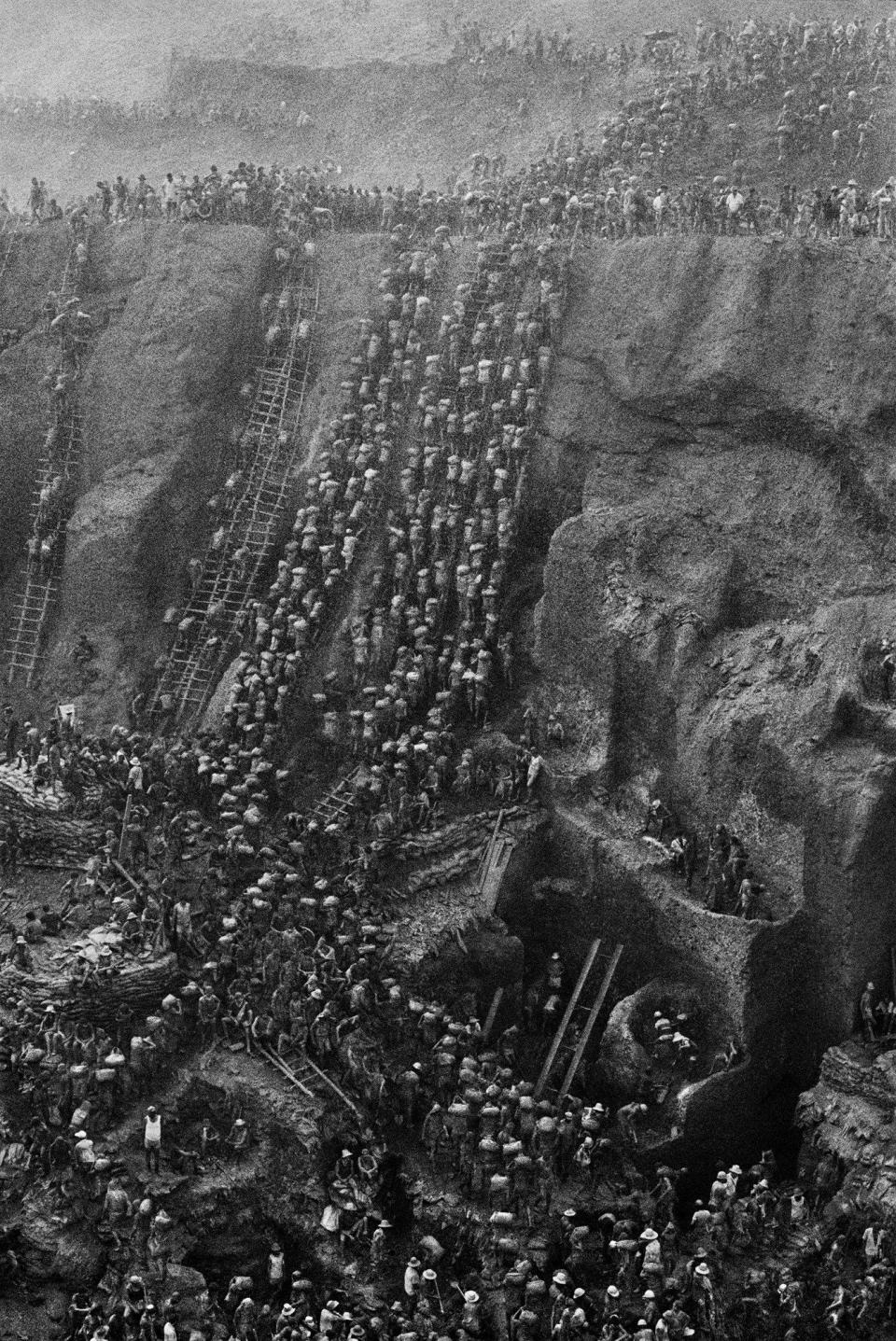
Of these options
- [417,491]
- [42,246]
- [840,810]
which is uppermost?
[42,246]

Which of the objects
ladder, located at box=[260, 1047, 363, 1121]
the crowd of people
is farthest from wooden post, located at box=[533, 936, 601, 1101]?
ladder, located at box=[260, 1047, 363, 1121]

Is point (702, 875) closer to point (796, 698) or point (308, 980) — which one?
point (796, 698)

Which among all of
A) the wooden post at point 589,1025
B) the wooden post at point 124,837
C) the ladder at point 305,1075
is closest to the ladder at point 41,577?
the wooden post at point 124,837

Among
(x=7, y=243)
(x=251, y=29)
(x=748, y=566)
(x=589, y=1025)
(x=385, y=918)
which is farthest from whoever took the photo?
(x=251, y=29)

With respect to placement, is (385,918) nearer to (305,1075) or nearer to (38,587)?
(305,1075)

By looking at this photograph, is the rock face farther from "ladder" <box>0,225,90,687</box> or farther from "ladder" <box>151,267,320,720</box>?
"ladder" <box>151,267,320,720</box>

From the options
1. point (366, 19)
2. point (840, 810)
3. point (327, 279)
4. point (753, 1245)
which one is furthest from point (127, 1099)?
point (366, 19)


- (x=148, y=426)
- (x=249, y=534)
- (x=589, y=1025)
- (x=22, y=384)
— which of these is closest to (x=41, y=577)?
(x=148, y=426)
